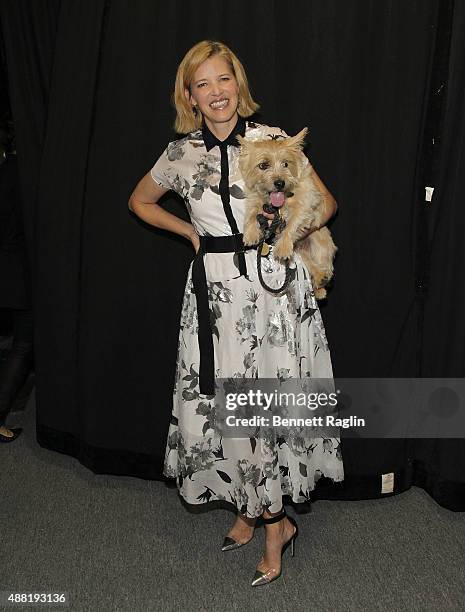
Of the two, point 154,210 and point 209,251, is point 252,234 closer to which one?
point 209,251

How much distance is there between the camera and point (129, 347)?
3.04 metres

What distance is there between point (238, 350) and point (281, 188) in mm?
562

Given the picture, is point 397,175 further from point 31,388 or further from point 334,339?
point 31,388

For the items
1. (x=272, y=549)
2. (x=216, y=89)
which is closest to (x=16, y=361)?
(x=272, y=549)

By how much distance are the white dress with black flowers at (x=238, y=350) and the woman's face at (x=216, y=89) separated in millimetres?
106

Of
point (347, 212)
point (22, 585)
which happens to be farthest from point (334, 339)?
point (22, 585)

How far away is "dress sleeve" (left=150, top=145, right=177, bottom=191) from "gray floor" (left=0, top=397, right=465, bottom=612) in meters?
1.35

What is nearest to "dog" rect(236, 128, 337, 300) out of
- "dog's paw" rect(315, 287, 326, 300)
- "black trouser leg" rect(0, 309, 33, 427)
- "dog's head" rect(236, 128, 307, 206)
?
"dog's head" rect(236, 128, 307, 206)

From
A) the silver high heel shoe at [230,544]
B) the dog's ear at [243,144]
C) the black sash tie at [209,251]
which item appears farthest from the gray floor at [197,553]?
the dog's ear at [243,144]

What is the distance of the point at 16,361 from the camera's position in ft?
11.8

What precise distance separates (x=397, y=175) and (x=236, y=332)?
93cm

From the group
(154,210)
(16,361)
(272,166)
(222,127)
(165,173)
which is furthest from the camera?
(16,361)

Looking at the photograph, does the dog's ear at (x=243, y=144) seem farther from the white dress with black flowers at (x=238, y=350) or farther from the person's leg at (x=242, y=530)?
the person's leg at (x=242, y=530)

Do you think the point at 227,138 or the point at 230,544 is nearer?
→ the point at 227,138
